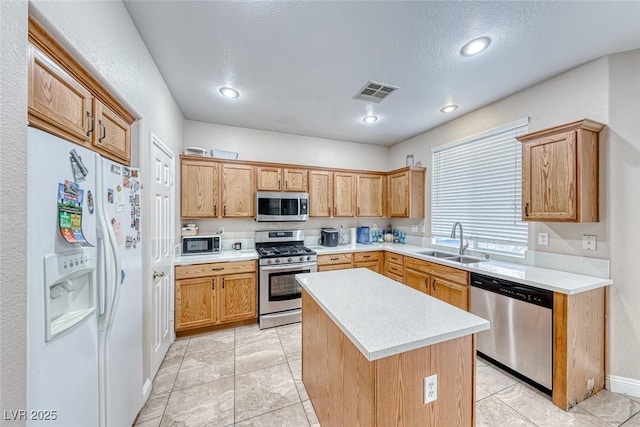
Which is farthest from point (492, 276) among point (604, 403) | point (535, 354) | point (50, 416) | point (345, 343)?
point (50, 416)

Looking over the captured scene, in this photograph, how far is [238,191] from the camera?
11.2 feet

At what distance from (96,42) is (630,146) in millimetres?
3658

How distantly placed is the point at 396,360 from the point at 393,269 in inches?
107

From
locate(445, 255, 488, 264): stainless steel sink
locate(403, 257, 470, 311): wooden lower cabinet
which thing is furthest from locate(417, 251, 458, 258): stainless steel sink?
locate(403, 257, 470, 311): wooden lower cabinet

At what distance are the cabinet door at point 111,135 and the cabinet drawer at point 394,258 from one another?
10.7 ft

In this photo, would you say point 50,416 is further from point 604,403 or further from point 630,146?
point 630,146

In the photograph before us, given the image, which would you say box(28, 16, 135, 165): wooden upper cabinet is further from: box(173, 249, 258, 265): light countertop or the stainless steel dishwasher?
the stainless steel dishwasher

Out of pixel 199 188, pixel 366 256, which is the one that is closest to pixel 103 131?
pixel 199 188

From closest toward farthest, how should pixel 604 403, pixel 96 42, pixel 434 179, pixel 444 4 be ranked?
1. pixel 96 42
2. pixel 444 4
3. pixel 604 403
4. pixel 434 179

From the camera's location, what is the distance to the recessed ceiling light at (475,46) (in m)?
1.80

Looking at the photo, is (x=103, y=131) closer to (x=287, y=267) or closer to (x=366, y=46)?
(x=366, y=46)

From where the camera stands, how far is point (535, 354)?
77.5 inches

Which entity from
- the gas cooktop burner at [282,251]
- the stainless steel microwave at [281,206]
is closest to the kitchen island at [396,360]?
the gas cooktop burner at [282,251]

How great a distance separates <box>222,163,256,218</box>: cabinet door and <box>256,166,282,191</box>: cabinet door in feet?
0.32
